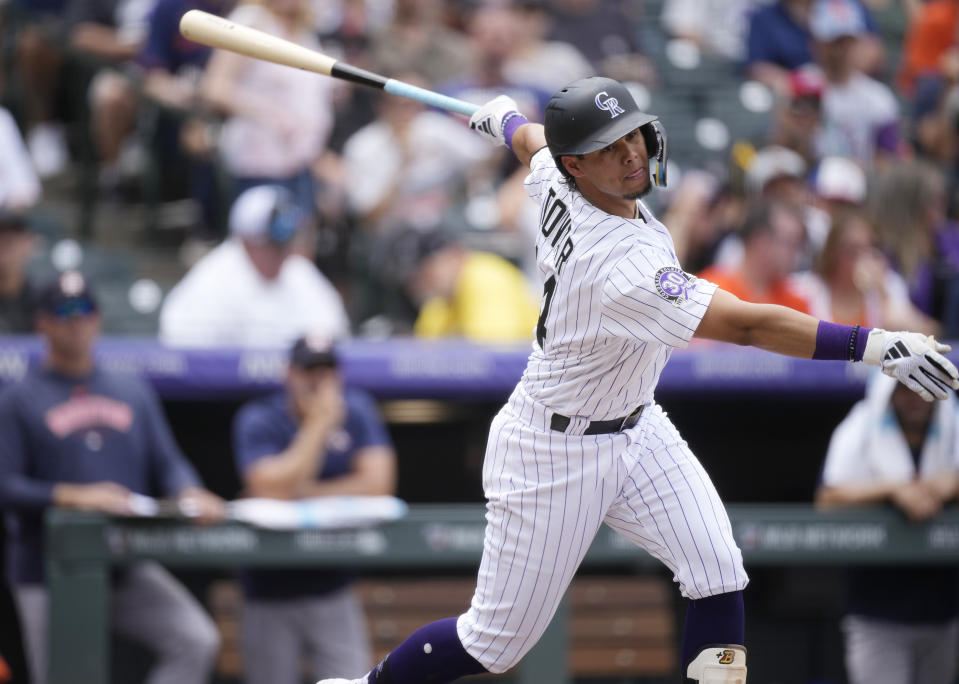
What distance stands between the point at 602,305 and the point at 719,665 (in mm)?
919

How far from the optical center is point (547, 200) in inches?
137

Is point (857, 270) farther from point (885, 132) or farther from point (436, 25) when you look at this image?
point (436, 25)

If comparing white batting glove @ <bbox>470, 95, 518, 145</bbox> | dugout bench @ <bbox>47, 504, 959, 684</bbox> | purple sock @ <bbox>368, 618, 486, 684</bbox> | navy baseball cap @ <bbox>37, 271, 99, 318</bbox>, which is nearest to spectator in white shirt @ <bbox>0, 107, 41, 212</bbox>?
navy baseball cap @ <bbox>37, 271, 99, 318</bbox>

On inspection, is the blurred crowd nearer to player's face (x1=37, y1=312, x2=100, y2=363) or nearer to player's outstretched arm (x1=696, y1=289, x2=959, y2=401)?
player's face (x1=37, y1=312, x2=100, y2=363)

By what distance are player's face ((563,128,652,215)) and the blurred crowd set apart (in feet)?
8.88

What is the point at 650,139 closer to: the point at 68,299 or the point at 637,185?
the point at 637,185

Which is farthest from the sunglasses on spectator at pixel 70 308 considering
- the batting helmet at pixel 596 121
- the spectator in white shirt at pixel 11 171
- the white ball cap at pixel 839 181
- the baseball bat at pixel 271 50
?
the white ball cap at pixel 839 181

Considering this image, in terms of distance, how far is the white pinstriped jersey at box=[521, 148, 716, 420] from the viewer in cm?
310

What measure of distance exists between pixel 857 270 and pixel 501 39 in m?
2.48

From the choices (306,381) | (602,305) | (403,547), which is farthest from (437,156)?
(602,305)

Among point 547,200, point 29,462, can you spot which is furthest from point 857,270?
point 29,462

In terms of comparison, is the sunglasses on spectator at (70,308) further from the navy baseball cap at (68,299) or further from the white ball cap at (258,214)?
the white ball cap at (258,214)

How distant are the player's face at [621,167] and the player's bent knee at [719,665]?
1.10m

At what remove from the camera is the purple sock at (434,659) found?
3559 mm
